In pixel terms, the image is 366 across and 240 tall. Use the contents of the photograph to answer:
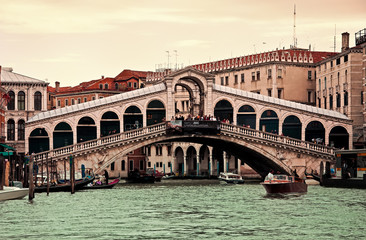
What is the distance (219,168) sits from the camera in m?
89.1

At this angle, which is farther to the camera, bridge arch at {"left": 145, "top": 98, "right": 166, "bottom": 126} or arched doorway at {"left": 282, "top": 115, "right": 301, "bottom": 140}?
arched doorway at {"left": 282, "top": 115, "right": 301, "bottom": 140}

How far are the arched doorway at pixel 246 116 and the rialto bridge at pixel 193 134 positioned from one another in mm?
74

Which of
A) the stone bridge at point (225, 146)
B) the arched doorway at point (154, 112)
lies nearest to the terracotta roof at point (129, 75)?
the stone bridge at point (225, 146)

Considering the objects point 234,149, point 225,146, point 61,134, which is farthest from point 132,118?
point 234,149

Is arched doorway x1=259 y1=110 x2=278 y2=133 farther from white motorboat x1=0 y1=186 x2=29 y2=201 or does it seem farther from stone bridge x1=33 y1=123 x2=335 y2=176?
white motorboat x1=0 y1=186 x2=29 y2=201

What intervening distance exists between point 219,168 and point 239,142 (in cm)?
2557

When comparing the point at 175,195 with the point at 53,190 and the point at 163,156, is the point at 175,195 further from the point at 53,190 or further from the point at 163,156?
the point at 163,156

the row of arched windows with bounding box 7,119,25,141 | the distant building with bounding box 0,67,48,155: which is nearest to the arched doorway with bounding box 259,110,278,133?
the distant building with bounding box 0,67,48,155

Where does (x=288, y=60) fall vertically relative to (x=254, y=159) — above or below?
above

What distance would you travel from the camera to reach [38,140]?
211 ft

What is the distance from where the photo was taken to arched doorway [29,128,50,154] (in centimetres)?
6419

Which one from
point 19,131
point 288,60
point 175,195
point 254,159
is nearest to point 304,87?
point 288,60

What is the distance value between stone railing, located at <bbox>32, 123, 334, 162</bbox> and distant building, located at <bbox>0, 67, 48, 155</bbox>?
1094cm

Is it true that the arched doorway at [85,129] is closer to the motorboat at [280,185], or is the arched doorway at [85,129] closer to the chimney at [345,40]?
the motorboat at [280,185]
